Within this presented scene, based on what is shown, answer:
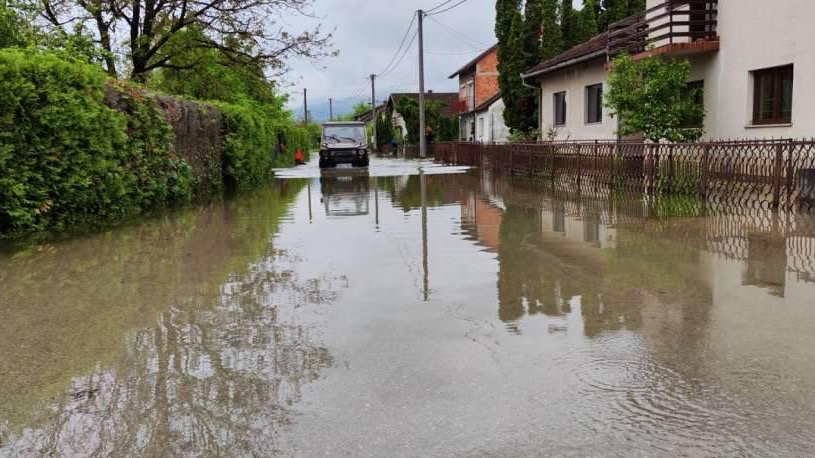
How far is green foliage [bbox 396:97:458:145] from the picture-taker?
53000 millimetres

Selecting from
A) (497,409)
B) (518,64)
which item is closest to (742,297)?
(497,409)

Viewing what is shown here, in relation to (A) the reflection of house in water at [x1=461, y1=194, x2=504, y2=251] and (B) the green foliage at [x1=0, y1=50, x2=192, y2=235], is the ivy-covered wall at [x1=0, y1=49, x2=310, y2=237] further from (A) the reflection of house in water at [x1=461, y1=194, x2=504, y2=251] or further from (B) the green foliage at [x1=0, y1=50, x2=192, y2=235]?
(A) the reflection of house in water at [x1=461, y1=194, x2=504, y2=251]

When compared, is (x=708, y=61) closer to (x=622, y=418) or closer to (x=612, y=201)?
(x=612, y=201)

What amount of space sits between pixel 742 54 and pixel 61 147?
14.5 m

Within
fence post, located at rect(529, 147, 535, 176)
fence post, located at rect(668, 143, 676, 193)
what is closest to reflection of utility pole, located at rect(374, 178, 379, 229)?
fence post, located at rect(529, 147, 535, 176)

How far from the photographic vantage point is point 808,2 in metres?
14.4

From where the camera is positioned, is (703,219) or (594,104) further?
(594,104)

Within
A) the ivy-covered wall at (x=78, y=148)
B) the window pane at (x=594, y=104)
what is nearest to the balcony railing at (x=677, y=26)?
the window pane at (x=594, y=104)

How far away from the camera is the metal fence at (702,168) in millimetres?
11188

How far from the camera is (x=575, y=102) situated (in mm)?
25500

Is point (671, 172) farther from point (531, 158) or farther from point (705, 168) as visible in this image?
point (531, 158)

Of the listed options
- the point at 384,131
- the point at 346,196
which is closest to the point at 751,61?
the point at 346,196

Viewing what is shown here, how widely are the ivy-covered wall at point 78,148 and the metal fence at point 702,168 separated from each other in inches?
357

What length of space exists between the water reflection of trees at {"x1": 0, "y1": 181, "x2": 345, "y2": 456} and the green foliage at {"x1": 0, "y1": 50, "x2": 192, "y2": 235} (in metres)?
3.33
